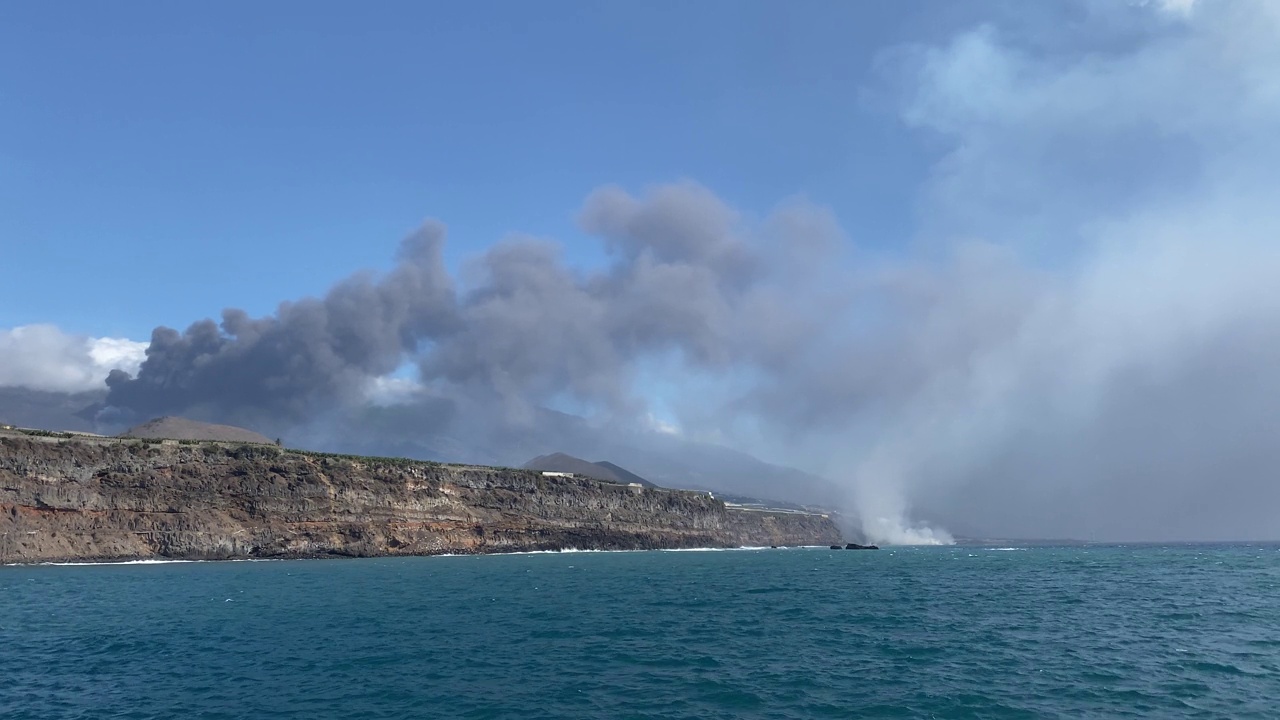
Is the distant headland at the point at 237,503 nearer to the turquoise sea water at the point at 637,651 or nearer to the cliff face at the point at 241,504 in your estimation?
the cliff face at the point at 241,504

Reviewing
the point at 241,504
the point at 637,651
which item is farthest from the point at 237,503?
the point at 637,651

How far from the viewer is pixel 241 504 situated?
5197 inches

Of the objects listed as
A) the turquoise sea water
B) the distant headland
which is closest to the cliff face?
the distant headland

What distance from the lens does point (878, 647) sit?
41531 mm

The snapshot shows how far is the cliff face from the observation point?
113 metres

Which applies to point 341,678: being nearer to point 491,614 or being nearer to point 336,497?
point 491,614

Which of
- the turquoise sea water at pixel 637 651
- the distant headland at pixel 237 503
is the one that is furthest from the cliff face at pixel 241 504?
the turquoise sea water at pixel 637 651

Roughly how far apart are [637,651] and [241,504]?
373 feet

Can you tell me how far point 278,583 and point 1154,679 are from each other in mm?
76340

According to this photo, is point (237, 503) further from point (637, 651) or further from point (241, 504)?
point (637, 651)

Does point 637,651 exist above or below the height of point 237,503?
below

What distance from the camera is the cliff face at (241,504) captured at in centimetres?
11275

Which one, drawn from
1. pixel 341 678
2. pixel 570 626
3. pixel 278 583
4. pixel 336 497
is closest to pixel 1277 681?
pixel 570 626

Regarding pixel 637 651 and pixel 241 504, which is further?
pixel 241 504
